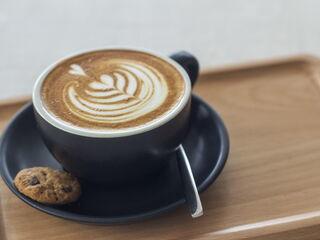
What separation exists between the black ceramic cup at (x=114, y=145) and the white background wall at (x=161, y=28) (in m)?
0.43

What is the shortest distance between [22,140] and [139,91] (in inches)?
6.8

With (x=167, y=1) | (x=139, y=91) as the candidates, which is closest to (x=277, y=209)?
(x=139, y=91)

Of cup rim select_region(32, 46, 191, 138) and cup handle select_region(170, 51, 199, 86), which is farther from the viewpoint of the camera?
cup handle select_region(170, 51, 199, 86)

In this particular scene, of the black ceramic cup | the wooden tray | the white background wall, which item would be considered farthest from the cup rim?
the white background wall

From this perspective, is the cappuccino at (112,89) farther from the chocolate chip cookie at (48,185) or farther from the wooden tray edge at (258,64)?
the wooden tray edge at (258,64)

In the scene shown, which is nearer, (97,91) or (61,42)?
(97,91)

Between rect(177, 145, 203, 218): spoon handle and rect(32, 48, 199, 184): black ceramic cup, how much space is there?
0.02m

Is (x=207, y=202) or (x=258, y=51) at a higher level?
(x=207, y=202)

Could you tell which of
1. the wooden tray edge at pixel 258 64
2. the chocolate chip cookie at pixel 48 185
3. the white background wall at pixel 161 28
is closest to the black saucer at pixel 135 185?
the chocolate chip cookie at pixel 48 185

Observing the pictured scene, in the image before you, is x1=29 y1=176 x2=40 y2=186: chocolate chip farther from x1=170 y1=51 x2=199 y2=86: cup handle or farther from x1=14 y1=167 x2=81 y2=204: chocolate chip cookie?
x1=170 y1=51 x2=199 y2=86: cup handle

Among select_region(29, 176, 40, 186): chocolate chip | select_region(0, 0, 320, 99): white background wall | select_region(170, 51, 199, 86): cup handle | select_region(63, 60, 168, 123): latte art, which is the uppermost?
select_region(63, 60, 168, 123): latte art

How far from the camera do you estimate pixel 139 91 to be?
0.69m

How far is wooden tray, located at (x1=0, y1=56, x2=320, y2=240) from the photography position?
0.63 m

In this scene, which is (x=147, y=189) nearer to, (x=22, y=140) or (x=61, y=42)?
(x=22, y=140)
